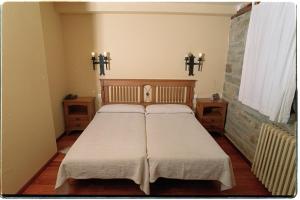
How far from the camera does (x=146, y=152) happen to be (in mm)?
1791

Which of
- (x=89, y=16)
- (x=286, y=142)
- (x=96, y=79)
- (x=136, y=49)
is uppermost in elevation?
(x=89, y=16)

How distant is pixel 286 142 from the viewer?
1.55 metres

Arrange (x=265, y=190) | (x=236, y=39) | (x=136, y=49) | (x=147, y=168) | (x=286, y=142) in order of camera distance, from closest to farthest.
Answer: (x=286, y=142)
(x=147, y=168)
(x=265, y=190)
(x=236, y=39)
(x=136, y=49)

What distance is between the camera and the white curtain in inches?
61.0

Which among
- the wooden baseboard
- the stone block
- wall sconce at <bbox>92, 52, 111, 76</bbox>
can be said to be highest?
wall sconce at <bbox>92, 52, 111, 76</bbox>

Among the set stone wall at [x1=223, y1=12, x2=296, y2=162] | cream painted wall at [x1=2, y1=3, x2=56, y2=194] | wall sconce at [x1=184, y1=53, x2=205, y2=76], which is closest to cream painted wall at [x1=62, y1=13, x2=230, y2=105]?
wall sconce at [x1=184, y1=53, x2=205, y2=76]

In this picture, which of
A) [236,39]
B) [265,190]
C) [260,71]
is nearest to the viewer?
[265,190]

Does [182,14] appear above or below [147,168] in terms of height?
above

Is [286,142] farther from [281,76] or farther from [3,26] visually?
[3,26]

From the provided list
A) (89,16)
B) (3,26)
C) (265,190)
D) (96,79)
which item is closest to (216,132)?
(265,190)

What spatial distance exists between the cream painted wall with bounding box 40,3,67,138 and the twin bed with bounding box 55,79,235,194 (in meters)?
0.79

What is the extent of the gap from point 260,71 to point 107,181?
2.07 meters

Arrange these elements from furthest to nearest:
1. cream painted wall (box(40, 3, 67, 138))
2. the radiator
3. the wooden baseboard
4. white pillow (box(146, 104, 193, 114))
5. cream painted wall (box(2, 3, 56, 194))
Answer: white pillow (box(146, 104, 193, 114))
cream painted wall (box(40, 3, 67, 138))
the wooden baseboard
cream painted wall (box(2, 3, 56, 194))
the radiator

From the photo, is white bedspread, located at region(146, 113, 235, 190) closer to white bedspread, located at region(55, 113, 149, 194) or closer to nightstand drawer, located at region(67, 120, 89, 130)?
white bedspread, located at region(55, 113, 149, 194)
